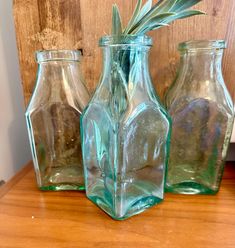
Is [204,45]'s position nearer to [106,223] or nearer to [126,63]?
[126,63]

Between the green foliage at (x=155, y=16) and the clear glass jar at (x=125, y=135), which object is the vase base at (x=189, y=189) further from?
the green foliage at (x=155, y=16)

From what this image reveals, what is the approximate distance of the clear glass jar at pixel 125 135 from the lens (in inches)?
11.4

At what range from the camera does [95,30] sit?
16.7 inches

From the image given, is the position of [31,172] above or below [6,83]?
below

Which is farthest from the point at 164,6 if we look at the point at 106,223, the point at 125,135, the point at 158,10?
the point at 106,223

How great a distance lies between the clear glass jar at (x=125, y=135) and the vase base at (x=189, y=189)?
3 centimetres

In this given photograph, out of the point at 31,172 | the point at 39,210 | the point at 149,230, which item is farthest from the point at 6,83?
the point at 149,230

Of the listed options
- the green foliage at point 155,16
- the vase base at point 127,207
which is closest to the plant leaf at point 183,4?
the green foliage at point 155,16

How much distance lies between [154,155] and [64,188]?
15 cm

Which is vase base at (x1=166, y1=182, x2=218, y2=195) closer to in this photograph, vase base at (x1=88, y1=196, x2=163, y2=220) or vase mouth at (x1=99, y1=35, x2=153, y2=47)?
vase base at (x1=88, y1=196, x2=163, y2=220)

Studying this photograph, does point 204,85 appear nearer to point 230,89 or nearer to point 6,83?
point 230,89

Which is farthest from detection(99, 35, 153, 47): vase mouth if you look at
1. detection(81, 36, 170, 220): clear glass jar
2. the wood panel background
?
the wood panel background

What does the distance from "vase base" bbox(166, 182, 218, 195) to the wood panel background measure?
6.6 inches

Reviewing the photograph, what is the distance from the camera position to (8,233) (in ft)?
0.95
